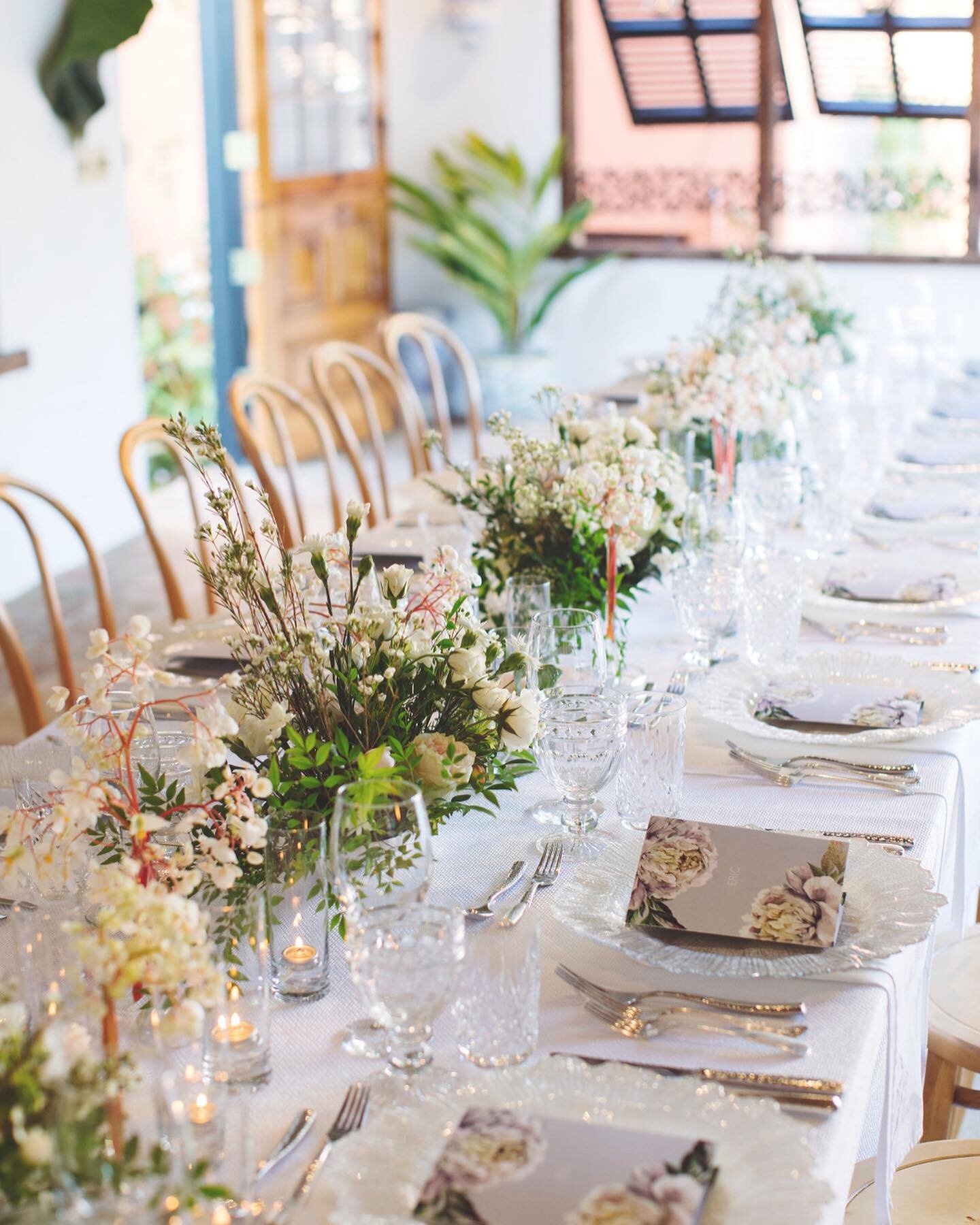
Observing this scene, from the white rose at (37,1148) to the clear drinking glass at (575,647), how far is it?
0.96 m

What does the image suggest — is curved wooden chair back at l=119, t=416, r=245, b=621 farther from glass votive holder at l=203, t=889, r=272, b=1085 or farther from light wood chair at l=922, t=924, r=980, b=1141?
glass votive holder at l=203, t=889, r=272, b=1085

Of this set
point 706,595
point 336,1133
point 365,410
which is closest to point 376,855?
point 336,1133

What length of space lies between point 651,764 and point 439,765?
0.84ft

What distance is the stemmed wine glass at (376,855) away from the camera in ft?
3.71

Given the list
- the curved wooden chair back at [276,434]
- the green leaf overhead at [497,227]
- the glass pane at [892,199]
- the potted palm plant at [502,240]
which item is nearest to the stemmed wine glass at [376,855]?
the curved wooden chair back at [276,434]

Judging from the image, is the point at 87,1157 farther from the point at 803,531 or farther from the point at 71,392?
the point at 71,392

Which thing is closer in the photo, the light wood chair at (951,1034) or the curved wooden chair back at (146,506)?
the light wood chair at (951,1034)

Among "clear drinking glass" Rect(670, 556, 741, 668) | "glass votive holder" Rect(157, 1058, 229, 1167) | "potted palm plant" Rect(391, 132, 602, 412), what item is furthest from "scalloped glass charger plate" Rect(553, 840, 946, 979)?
"potted palm plant" Rect(391, 132, 602, 412)

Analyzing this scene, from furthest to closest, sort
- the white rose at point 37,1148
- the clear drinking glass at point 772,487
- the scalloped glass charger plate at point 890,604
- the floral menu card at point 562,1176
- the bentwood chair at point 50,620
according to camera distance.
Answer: the clear drinking glass at point 772,487, the bentwood chair at point 50,620, the scalloped glass charger plate at point 890,604, the floral menu card at point 562,1176, the white rose at point 37,1148

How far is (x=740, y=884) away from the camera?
1.30 m

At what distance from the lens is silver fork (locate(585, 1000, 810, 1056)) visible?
44.9 inches

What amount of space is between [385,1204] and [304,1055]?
0.21 metres

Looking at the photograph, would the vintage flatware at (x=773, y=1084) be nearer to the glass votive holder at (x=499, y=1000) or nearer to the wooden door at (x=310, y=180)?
the glass votive holder at (x=499, y=1000)

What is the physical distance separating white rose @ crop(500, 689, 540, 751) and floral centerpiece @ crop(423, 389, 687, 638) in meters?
0.51
